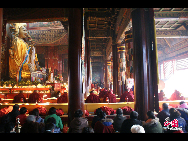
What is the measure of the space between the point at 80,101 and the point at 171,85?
13.7 metres

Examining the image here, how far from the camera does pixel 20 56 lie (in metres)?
11.7

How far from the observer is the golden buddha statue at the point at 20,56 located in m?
11.2

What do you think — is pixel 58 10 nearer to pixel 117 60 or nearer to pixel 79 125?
pixel 79 125

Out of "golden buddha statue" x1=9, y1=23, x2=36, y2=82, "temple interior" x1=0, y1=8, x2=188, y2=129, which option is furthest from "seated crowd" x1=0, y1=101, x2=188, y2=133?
"golden buddha statue" x1=9, y1=23, x2=36, y2=82

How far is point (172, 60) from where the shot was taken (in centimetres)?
1394

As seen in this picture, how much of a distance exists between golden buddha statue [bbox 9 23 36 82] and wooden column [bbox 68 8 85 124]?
803 cm

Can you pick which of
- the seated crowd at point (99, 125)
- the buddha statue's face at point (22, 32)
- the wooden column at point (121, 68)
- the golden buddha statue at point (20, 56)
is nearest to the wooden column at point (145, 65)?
the seated crowd at point (99, 125)

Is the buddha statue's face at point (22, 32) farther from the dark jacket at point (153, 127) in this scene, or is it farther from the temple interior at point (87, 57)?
the dark jacket at point (153, 127)

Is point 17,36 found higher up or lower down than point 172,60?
higher up

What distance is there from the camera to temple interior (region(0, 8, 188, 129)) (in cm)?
445

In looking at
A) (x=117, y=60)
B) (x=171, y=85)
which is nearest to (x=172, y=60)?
(x=171, y=85)

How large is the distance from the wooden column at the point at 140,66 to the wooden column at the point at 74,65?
1.82 m

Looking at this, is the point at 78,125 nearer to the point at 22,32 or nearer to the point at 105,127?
the point at 105,127

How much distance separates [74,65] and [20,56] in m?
9.27
